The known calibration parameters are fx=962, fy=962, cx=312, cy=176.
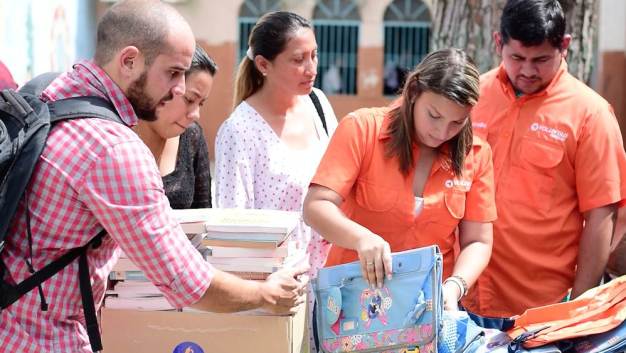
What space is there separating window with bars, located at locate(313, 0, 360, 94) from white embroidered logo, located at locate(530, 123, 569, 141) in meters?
13.5

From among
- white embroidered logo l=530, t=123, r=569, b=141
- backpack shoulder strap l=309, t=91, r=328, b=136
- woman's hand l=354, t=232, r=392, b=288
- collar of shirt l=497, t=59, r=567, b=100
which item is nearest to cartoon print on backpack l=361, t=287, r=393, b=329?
woman's hand l=354, t=232, r=392, b=288

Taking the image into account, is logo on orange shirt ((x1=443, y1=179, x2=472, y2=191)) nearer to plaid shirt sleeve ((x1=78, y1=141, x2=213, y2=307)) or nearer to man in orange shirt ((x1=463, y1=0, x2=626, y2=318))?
man in orange shirt ((x1=463, y1=0, x2=626, y2=318))

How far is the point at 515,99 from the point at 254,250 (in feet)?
4.31

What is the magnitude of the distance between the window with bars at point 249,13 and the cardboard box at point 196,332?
1412 centimetres

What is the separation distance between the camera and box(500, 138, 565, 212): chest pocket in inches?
131

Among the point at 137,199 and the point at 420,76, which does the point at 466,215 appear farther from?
the point at 137,199

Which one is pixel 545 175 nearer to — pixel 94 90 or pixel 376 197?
pixel 376 197

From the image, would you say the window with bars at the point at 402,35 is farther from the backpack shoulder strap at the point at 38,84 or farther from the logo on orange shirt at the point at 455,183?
the logo on orange shirt at the point at 455,183

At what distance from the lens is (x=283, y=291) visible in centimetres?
250

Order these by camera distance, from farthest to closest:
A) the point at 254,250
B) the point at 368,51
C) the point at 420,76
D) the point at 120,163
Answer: the point at 368,51 → the point at 420,76 → the point at 254,250 → the point at 120,163

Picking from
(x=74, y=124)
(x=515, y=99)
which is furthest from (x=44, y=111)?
(x=515, y=99)

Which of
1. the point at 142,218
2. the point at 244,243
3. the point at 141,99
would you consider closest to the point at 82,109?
the point at 141,99

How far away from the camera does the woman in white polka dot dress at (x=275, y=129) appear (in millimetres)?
3613

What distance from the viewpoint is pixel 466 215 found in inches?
117
